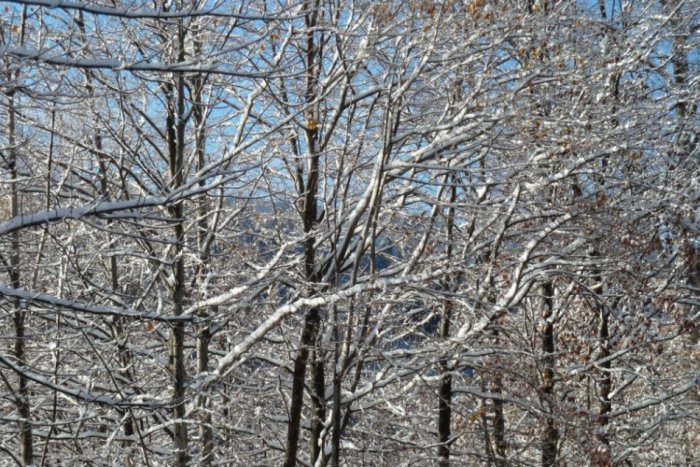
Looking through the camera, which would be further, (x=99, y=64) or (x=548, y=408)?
(x=548, y=408)

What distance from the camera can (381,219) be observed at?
9477 mm

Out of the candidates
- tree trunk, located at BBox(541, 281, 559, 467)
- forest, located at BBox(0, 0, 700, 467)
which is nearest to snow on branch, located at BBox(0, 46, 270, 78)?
forest, located at BBox(0, 0, 700, 467)

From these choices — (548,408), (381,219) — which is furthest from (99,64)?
(548,408)

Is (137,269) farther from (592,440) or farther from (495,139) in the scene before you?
(592,440)

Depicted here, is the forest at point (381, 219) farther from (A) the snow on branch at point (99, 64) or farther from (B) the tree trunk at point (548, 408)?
(A) the snow on branch at point (99, 64)

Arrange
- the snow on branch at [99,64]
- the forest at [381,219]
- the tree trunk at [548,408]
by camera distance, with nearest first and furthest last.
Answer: the snow on branch at [99,64]
the forest at [381,219]
the tree trunk at [548,408]

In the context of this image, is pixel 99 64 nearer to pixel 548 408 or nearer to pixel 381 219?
pixel 381 219

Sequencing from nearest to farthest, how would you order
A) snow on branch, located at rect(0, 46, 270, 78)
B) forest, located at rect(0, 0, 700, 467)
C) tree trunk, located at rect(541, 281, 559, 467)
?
1. snow on branch, located at rect(0, 46, 270, 78)
2. forest, located at rect(0, 0, 700, 467)
3. tree trunk, located at rect(541, 281, 559, 467)

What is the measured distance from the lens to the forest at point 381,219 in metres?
7.43

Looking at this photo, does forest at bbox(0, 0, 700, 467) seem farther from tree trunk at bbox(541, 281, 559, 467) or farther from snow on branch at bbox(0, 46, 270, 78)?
snow on branch at bbox(0, 46, 270, 78)

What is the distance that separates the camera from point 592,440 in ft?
27.9

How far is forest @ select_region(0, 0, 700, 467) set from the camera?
7430 mm

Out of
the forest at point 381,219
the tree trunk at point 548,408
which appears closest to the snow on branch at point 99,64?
the forest at point 381,219

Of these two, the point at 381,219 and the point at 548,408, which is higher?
the point at 381,219
